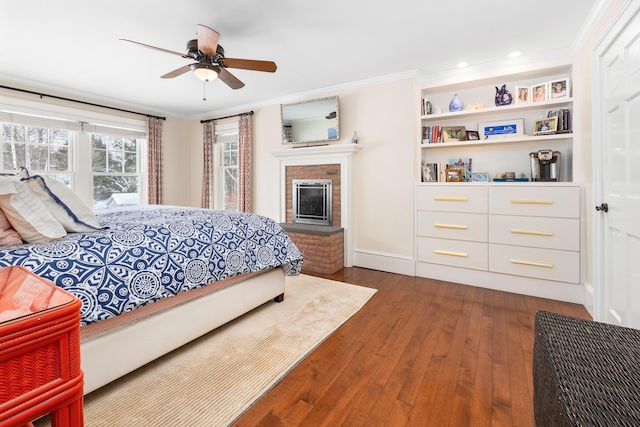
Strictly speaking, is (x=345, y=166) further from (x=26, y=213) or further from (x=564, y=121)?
(x=26, y=213)

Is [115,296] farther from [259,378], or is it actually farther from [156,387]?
[259,378]

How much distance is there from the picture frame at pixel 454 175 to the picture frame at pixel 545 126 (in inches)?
32.1

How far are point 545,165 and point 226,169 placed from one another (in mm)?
4780

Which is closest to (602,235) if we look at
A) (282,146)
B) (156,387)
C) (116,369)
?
(156,387)

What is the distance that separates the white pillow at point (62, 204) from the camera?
1526mm

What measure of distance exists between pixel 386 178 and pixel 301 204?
134 cm

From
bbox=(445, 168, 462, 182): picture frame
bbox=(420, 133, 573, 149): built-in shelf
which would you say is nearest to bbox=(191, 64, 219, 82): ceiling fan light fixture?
bbox=(420, 133, 573, 149): built-in shelf

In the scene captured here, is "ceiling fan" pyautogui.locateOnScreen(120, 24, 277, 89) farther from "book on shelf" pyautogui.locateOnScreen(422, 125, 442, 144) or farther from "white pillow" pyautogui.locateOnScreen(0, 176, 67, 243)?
"book on shelf" pyautogui.locateOnScreen(422, 125, 442, 144)

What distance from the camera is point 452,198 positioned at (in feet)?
10.8

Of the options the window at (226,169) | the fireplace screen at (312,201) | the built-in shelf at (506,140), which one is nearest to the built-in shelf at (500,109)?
the built-in shelf at (506,140)

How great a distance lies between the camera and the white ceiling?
228 cm

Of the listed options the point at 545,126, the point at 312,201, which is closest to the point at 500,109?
the point at 545,126

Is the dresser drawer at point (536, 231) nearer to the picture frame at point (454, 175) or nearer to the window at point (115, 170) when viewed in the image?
the picture frame at point (454, 175)

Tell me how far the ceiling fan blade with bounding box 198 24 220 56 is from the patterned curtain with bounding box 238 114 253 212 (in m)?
2.52
